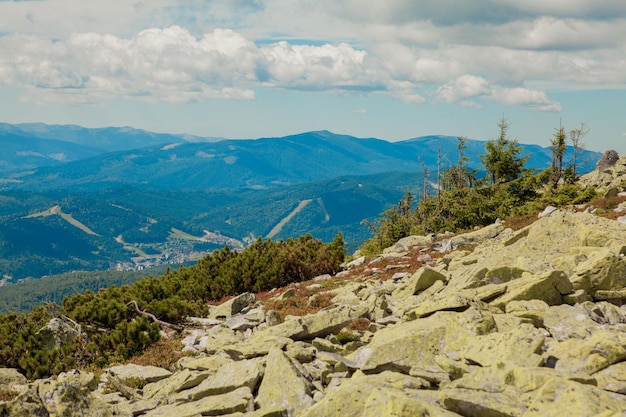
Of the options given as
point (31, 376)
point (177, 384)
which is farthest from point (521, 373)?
point (31, 376)

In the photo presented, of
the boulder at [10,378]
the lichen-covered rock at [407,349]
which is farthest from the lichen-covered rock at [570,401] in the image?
the boulder at [10,378]

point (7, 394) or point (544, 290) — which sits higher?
point (544, 290)

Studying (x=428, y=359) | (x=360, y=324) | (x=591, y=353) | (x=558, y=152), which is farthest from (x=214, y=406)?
(x=558, y=152)

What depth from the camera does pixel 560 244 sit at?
1667cm

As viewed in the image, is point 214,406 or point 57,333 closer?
point 214,406

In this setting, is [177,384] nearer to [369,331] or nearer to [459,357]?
[369,331]

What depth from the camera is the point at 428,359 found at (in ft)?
31.9

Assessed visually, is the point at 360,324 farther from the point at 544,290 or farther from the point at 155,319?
the point at 155,319

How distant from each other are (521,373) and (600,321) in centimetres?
419

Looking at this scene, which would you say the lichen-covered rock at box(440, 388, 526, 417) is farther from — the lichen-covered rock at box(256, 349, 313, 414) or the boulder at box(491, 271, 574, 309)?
the boulder at box(491, 271, 574, 309)

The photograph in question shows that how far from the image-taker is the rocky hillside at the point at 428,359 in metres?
7.55

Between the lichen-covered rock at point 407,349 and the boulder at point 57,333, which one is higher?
the lichen-covered rock at point 407,349

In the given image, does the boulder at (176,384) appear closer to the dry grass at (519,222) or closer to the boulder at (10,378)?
the boulder at (10,378)

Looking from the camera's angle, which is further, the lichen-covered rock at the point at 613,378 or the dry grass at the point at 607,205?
the dry grass at the point at 607,205
